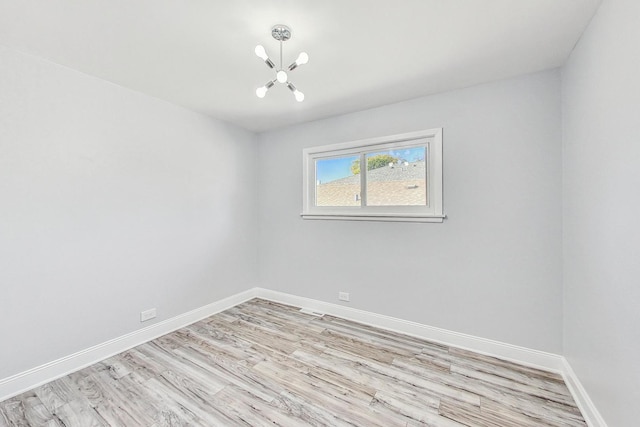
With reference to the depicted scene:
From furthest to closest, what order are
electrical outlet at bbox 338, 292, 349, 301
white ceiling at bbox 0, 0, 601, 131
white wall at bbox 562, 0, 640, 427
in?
electrical outlet at bbox 338, 292, 349, 301 → white ceiling at bbox 0, 0, 601, 131 → white wall at bbox 562, 0, 640, 427

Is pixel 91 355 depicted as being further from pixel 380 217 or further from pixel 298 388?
pixel 380 217

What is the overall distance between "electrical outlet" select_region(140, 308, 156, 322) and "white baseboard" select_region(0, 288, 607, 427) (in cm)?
10

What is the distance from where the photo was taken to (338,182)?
322 centimetres

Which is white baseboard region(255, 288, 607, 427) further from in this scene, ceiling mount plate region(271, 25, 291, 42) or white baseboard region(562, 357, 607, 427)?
ceiling mount plate region(271, 25, 291, 42)

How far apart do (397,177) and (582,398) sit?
2.13 meters

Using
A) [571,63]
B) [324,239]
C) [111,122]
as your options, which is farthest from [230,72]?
[571,63]

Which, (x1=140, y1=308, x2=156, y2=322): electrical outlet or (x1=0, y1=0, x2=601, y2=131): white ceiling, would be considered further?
(x1=140, y1=308, x2=156, y2=322): electrical outlet

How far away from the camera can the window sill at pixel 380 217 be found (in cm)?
250

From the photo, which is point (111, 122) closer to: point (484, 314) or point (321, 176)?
point (321, 176)

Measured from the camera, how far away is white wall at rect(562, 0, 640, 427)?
1.17 metres

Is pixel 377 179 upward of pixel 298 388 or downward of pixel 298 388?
upward

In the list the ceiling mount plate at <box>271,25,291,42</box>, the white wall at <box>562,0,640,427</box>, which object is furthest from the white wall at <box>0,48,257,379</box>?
the white wall at <box>562,0,640,427</box>

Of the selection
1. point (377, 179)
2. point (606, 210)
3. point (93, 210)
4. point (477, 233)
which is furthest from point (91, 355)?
point (606, 210)

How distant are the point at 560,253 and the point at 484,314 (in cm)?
77
